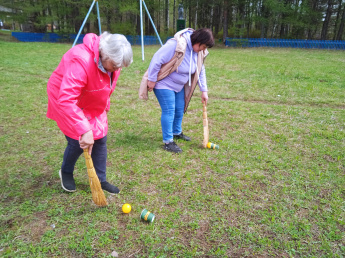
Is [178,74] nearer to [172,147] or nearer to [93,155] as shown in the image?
[172,147]

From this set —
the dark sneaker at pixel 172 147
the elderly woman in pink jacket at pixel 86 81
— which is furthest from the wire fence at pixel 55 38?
the elderly woman in pink jacket at pixel 86 81

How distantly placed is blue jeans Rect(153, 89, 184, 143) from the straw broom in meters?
1.52

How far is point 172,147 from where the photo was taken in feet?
12.9

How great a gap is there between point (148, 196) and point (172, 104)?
1.38 meters

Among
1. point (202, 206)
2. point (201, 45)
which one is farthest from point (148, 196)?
point (201, 45)

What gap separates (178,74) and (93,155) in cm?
164

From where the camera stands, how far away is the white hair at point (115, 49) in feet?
6.82

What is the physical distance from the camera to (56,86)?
234cm

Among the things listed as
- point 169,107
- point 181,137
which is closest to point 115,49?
point 169,107

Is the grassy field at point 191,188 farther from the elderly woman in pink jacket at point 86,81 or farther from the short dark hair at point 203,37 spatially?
the short dark hair at point 203,37

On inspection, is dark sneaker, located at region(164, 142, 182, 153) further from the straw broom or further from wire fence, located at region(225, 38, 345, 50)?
wire fence, located at region(225, 38, 345, 50)

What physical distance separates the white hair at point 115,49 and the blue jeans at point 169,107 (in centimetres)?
155

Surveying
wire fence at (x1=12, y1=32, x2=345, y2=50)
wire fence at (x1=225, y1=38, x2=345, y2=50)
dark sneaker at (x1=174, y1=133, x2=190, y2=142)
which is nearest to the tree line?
wire fence at (x1=12, y1=32, x2=345, y2=50)

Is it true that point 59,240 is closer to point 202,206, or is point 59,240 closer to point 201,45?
point 202,206
